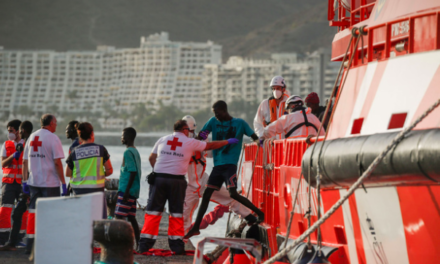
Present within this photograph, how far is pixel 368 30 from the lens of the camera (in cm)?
660

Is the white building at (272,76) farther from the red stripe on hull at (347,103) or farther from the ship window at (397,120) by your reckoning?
the ship window at (397,120)

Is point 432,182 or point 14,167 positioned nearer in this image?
point 432,182

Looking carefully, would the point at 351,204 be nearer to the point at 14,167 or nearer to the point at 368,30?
the point at 368,30

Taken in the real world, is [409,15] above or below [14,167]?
above

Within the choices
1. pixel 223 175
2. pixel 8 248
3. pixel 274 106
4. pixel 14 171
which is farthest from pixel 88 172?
pixel 274 106

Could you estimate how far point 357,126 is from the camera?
647cm

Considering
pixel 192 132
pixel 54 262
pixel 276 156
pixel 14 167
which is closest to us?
pixel 54 262

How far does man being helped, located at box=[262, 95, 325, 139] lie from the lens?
8.54 metres

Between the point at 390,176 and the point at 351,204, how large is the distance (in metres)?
1.10

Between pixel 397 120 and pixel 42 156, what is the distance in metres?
4.92

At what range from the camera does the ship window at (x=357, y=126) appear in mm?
6426

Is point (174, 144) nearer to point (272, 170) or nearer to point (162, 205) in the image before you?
point (162, 205)

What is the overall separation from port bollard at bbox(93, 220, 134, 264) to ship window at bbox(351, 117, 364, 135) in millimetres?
2148

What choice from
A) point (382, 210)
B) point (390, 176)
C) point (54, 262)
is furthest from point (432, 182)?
point (54, 262)
